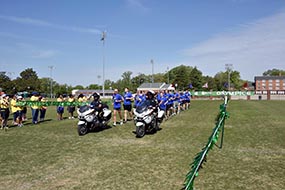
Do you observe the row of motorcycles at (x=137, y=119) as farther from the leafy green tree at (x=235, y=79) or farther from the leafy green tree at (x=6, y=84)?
the leafy green tree at (x=235, y=79)

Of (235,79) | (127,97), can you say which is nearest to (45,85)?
(235,79)

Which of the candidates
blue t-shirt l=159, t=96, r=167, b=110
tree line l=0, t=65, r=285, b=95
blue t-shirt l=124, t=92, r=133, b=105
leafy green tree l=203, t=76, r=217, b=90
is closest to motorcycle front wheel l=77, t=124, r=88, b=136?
blue t-shirt l=124, t=92, r=133, b=105

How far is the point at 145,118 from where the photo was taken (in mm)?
10203

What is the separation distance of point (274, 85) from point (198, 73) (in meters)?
47.0

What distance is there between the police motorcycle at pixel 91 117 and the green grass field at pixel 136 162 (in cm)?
→ 55

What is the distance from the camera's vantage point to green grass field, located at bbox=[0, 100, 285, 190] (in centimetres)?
520

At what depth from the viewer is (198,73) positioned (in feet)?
275

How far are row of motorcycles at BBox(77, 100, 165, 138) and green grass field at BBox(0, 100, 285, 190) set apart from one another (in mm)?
467

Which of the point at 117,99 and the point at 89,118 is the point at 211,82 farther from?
the point at 89,118

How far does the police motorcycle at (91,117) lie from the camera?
1065 cm

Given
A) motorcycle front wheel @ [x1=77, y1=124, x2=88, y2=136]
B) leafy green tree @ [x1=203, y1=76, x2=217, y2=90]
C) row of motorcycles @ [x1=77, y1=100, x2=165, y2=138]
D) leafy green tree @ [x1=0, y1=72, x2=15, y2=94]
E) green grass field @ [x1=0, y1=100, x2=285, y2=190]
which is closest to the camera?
green grass field @ [x1=0, y1=100, x2=285, y2=190]

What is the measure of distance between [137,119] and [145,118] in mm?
311

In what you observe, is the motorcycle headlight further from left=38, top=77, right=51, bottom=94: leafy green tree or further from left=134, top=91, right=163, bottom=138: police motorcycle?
left=38, top=77, right=51, bottom=94: leafy green tree

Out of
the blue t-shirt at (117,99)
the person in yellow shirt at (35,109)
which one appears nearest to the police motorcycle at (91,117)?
the blue t-shirt at (117,99)
